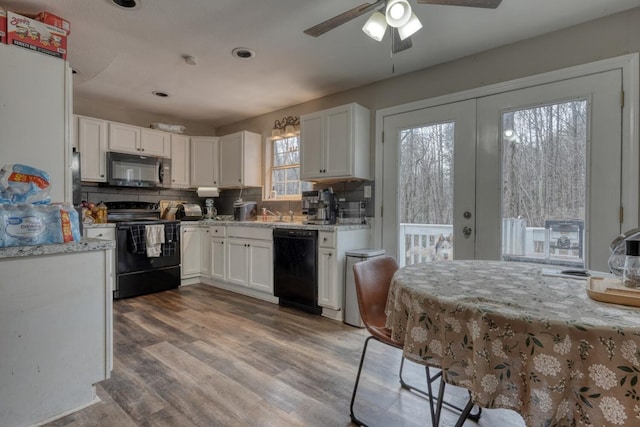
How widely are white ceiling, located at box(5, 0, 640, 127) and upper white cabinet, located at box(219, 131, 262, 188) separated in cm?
83

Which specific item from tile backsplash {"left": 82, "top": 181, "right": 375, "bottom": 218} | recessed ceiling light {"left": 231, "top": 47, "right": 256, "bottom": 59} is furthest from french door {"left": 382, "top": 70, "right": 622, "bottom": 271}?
recessed ceiling light {"left": 231, "top": 47, "right": 256, "bottom": 59}

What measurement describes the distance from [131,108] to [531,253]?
496 cm

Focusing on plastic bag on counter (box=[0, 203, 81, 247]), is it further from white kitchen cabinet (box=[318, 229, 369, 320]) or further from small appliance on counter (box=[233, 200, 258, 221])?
small appliance on counter (box=[233, 200, 258, 221])

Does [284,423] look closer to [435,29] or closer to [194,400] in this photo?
[194,400]

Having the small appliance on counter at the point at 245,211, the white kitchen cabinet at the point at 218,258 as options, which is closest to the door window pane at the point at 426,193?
the small appliance on counter at the point at 245,211

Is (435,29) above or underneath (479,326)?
above

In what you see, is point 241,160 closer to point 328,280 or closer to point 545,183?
point 328,280

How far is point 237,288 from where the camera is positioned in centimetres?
405

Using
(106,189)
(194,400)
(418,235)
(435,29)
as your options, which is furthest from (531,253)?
(106,189)

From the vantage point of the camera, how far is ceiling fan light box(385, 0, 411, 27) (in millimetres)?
1632

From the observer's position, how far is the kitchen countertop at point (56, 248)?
1.45m

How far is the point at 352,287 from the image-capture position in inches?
117

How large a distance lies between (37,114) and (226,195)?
333 centimetres

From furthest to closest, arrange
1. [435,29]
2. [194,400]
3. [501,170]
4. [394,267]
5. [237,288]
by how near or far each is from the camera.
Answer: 1. [237,288]
2. [501,170]
3. [435,29]
4. [394,267]
5. [194,400]
